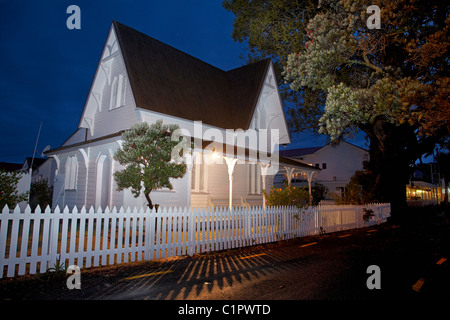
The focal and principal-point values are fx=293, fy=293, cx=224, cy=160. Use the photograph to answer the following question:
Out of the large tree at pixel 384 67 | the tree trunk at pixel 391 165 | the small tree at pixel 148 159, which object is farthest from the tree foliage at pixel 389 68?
the tree trunk at pixel 391 165

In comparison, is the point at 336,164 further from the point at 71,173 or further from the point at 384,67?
the point at 71,173

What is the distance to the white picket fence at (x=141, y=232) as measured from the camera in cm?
593

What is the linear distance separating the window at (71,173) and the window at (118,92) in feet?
12.1

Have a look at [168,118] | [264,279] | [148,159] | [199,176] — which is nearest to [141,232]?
[148,159]

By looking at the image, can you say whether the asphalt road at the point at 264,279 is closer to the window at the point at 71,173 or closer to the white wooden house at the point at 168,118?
the white wooden house at the point at 168,118

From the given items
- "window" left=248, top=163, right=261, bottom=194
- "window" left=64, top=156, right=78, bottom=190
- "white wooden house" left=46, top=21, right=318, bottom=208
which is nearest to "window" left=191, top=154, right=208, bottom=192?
"white wooden house" left=46, top=21, right=318, bottom=208

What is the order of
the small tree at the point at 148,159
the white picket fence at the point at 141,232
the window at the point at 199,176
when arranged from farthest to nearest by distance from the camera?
the window at the point at 199,176
the small tree at the point at 148,159
the white picket fence at the point at 141,232

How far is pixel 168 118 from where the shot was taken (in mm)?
14359

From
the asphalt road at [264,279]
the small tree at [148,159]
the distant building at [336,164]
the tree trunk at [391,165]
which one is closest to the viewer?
the asphalt road at [264,279]

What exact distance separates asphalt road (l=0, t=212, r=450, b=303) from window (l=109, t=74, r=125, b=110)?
10058 millimetres

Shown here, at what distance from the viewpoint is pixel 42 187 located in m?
20.0

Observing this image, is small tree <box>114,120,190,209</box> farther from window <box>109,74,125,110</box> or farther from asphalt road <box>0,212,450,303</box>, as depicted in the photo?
window <box>109,74,125,110</box>

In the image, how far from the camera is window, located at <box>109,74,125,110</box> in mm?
15094
